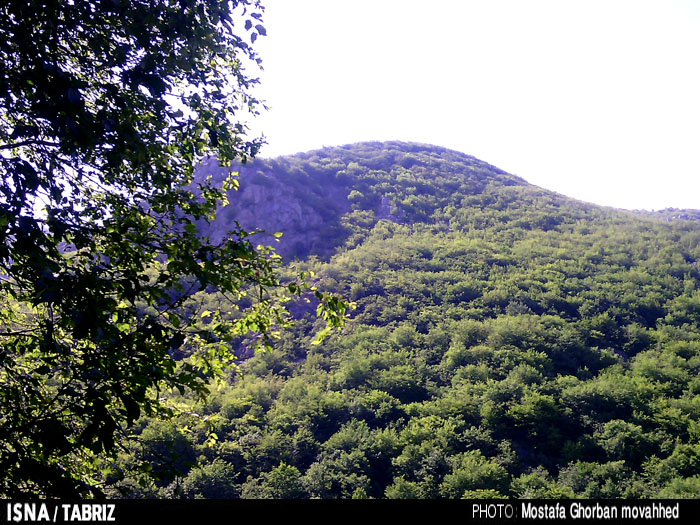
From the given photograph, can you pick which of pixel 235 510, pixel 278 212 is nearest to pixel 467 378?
pixel 235 510

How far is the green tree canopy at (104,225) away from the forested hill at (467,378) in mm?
869

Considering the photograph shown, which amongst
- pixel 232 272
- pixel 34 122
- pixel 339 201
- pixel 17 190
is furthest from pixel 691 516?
pixel 339 201

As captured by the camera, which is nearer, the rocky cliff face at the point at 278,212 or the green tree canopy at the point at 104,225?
the green tree canopy at the point at 104,225

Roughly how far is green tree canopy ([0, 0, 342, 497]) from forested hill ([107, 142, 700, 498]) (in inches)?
34.2

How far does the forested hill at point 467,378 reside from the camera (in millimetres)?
16641

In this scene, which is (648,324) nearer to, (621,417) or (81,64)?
(621,417)

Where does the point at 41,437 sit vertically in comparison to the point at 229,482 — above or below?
above

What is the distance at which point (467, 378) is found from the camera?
73.5ft

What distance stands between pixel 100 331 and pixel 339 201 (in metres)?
51.2

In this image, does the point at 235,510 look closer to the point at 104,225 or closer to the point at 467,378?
the point at 104,225

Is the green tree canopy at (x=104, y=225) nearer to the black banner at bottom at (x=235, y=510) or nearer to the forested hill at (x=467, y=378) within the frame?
the black banner at bottom at (x=235, y=510)

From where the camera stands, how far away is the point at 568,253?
125 feet

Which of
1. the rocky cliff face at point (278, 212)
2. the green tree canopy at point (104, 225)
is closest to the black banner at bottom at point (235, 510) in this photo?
the green tree canopy at point (104, 225)

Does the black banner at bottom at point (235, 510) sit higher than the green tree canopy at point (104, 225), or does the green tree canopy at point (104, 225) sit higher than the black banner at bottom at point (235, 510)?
the green tree canopy at point (104, 225)
